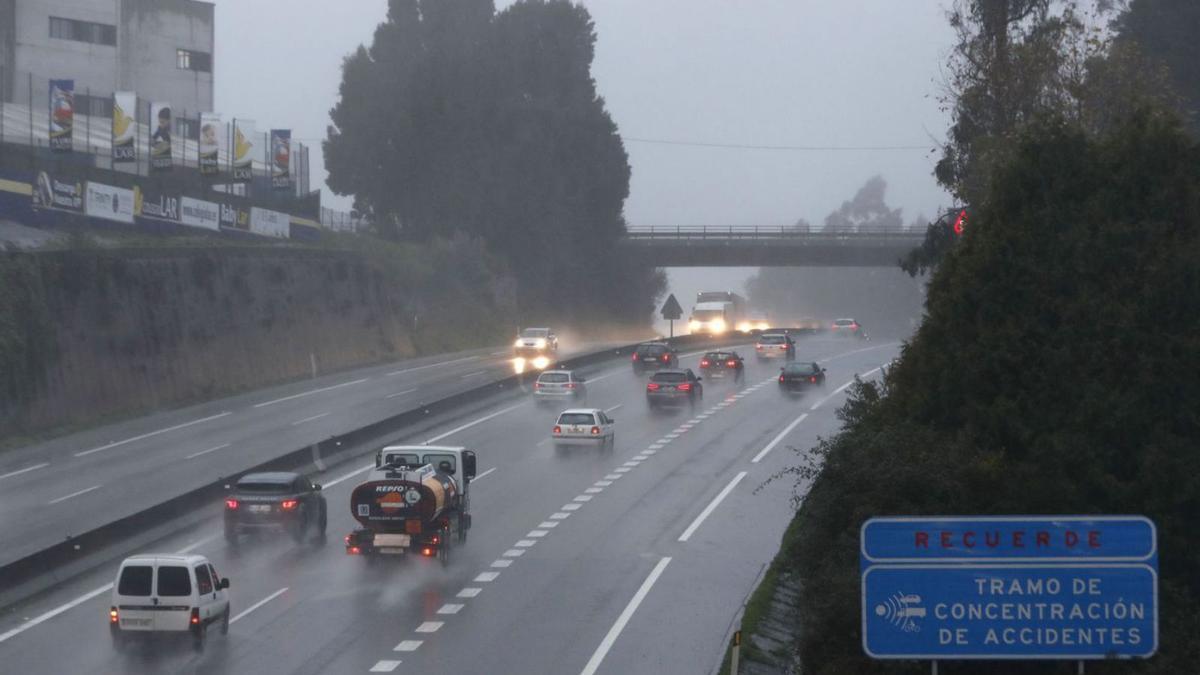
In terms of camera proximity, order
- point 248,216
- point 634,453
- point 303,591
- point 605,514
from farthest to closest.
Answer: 1. point 248,216
2. point 634,453
3. point 605,514
4. point 303,591

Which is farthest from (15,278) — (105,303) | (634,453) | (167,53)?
(167,53)

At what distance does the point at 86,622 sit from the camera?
23.7m

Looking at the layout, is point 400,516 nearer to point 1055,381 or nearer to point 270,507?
point 270,507

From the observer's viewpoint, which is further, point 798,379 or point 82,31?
point 82,31

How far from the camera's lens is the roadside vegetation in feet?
50.7

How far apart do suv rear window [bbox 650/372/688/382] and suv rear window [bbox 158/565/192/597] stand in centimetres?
3455

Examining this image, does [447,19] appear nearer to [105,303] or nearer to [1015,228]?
[105,303]

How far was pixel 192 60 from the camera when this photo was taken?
328 ft

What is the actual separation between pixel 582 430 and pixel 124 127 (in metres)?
42.8

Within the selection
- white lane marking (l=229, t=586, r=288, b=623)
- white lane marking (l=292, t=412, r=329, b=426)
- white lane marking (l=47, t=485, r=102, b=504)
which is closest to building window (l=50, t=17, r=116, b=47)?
white lane marking (l=292, t=412, r=329, b=426)

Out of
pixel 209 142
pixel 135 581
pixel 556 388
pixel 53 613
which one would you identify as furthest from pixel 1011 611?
pixel 209 142

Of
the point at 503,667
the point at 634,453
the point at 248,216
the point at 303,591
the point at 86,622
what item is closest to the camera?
the point at 503,667

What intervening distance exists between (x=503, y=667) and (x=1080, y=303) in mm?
9189

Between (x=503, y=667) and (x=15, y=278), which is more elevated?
(x=15, y=278)
